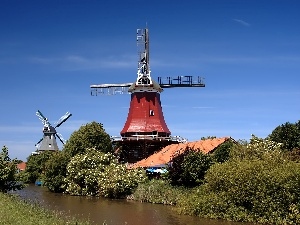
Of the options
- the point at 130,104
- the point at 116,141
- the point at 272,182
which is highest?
the point at 130,104

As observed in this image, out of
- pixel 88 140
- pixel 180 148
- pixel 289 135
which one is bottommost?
pixel 180 148

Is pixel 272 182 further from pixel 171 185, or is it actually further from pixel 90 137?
pixel 90 137

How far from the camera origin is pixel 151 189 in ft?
112

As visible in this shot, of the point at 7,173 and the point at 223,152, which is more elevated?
the point at 223,152

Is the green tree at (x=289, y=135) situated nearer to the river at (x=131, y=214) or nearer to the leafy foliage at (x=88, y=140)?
the leafy foliage at (x=88, y=140)

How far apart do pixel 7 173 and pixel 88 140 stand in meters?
16.6

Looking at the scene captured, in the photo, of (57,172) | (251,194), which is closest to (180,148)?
(57,172)

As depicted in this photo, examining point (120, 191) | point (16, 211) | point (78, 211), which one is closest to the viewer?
point (16, 211)

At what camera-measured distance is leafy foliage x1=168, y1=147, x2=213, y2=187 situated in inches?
1224

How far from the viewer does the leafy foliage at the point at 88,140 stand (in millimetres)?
46906

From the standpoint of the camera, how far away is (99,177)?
38688mm

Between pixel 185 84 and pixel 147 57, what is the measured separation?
689 cm

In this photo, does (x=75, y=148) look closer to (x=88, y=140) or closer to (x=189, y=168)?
(x=88, y=140)

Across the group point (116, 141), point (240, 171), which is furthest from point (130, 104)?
point (240, 171)
